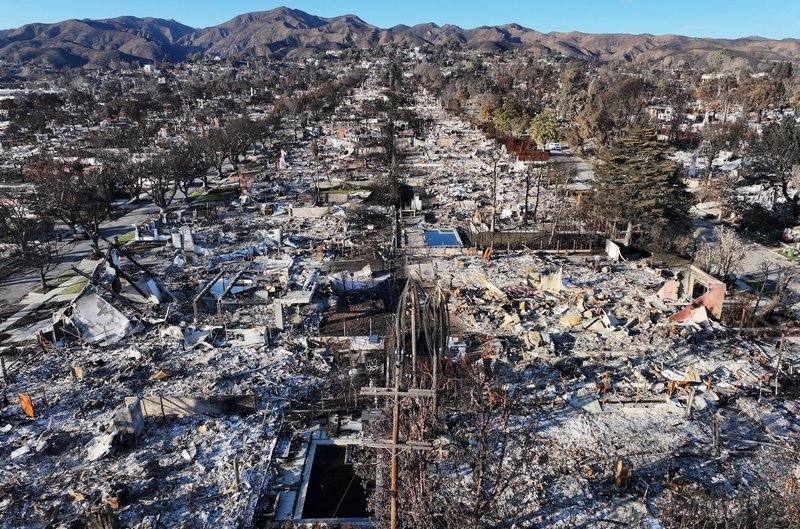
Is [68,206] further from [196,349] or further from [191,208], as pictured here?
[196,349]

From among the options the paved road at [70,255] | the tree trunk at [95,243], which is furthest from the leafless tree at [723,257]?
the paved road at [70,255]

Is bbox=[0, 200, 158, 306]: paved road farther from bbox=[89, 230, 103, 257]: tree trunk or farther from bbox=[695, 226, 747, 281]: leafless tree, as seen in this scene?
bbox=[695, 226, 747, 281]: leafless tree

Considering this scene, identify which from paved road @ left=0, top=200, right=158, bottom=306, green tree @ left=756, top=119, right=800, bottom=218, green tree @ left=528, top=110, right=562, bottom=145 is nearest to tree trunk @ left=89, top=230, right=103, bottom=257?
paved road @ left=0, top=200, right=158, bottom=306

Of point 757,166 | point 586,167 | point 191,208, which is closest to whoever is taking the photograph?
point 757,166

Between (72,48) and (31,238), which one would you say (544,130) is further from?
(72,48)

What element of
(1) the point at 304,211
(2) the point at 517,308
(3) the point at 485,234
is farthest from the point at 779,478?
(1) the point at 304,211

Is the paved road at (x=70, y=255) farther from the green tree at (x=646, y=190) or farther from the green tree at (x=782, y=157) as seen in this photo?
the green tree at (x=782, y=157)
